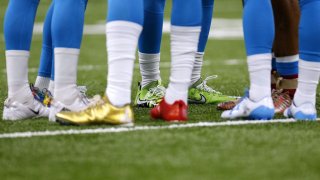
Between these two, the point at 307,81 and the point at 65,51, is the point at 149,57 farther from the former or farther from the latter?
the point at 307,81

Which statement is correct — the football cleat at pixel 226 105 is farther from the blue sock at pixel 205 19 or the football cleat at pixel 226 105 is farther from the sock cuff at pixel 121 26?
the sock cuff at pixel 121 26

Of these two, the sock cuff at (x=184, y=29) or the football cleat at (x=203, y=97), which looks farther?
the football cleat at (x=203, y=97)

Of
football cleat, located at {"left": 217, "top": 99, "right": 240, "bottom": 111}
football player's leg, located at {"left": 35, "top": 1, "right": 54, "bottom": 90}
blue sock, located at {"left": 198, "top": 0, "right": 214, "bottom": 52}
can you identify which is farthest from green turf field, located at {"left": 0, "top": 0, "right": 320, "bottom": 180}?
blue sock, located at {"left": 198, "top": 0, "right": 214, "bottom": 52}

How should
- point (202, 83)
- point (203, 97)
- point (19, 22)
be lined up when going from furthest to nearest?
point (202, 83) → point (203, 97) → point (19, 22)

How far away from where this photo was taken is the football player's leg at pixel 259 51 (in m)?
3.82

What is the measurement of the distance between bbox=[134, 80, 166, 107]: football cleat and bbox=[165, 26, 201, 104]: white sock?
0.81m

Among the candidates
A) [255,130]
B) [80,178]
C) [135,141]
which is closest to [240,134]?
[255,130]

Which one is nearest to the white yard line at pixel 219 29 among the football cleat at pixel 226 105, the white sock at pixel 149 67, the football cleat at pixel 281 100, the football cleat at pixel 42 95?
the white sock at pixel 149 67

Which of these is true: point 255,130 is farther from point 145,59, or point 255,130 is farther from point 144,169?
point 145,59

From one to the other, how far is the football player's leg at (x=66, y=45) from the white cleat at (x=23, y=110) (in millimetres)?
241

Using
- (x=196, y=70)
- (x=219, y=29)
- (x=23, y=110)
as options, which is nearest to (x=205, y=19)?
(x=196, y=70)

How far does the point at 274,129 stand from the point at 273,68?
1.11 meters

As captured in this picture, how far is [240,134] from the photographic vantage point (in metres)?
3.53

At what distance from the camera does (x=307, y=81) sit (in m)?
3.93
